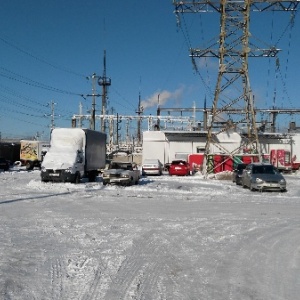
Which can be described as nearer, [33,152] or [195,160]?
[195,160]

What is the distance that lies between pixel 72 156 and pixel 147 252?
63.9 ft

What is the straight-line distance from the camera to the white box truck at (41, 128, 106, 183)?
26594 millimetres

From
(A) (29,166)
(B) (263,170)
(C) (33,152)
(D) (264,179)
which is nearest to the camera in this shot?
(D) (264,179)

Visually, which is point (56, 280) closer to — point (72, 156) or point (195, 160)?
point (72, 156)

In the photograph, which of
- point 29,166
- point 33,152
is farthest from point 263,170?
point 33,152

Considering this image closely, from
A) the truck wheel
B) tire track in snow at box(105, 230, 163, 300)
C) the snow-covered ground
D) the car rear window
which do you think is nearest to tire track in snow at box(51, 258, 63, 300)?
the snow-covered ground

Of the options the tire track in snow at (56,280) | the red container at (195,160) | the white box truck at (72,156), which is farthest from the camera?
the red container at (195,160)

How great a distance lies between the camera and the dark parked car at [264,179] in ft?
78.2

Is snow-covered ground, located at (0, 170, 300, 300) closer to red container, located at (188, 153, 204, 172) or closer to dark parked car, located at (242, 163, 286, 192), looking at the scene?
dark parked car, located at (242, 163, 286, 192)

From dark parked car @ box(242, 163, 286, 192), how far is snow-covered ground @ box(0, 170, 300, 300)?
8.01 metres

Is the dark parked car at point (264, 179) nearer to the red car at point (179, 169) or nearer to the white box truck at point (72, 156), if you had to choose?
the white box truck at point (72, 156)

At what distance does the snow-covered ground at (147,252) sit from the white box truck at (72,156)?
10.8 m

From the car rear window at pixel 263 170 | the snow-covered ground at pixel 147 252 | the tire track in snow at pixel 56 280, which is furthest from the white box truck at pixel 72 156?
the tire track in snow at pixel 56 280

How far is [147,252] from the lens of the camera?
8.52 metres
